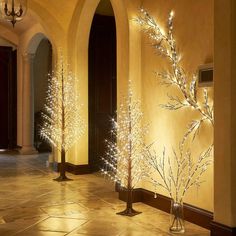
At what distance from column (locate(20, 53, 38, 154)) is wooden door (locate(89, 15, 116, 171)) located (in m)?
3.25

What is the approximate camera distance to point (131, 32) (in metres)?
5.30

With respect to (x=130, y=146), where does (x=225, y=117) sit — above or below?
above

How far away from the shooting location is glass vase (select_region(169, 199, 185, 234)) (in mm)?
4062

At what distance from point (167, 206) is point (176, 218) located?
0.77 m

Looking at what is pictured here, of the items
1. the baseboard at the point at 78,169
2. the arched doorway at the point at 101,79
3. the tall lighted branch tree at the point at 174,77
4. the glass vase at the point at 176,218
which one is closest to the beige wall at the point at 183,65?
the tall lighted branch tree at the point at 174,77

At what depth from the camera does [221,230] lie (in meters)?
3.63

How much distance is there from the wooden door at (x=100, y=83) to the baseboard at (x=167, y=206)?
9.00ft

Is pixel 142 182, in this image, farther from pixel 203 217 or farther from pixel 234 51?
pixel 234 51

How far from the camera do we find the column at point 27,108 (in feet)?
35.8

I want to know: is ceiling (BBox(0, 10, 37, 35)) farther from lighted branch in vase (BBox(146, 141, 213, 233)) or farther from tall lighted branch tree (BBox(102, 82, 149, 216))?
lighted branch in vase (BBox(146, 141, 213, 233))

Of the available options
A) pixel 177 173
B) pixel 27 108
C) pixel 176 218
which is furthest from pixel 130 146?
pixel 27 108

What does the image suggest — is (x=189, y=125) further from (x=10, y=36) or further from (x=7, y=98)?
(x=7, y=98)

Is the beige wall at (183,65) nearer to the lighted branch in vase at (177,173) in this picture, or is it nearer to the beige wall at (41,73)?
the lighted branch in vase at (177,173)

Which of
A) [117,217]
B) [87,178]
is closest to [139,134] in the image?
[117,217]
